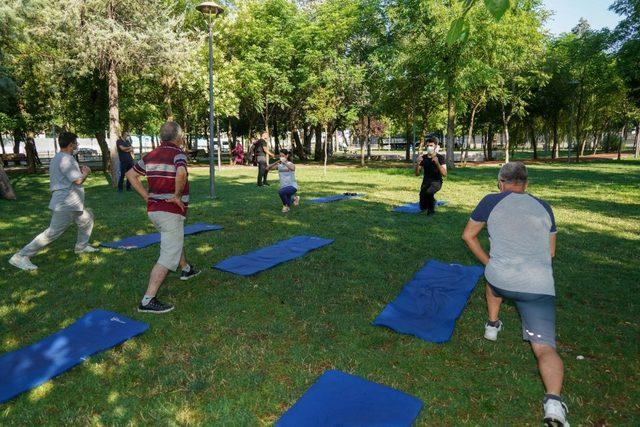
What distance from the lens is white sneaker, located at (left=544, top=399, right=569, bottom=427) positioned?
2.84 m

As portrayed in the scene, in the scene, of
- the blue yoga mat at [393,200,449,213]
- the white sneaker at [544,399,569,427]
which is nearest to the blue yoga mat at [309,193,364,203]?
the blue yoga mat at [393,200,449,213]

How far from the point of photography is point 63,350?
12.9ft

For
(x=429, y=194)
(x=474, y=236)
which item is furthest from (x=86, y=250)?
(x=429, y=194)

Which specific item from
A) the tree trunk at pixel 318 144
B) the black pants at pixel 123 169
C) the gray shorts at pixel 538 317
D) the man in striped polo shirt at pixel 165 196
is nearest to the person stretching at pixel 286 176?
the man in striped polo shirt at pixel 165 196

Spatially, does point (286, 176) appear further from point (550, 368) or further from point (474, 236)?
point (550, 368)

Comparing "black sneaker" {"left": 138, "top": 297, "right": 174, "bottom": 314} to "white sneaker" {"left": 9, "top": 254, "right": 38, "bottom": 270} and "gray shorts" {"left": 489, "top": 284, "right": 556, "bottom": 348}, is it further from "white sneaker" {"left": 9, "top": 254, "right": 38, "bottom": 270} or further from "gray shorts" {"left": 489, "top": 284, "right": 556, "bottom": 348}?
"gray shorts" {"left": 489, "top": 284, "right": 556, "bottom": 348}

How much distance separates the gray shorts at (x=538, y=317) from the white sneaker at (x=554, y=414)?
0.44 meters

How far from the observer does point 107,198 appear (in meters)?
14.0

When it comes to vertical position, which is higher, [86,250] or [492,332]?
[86,250]

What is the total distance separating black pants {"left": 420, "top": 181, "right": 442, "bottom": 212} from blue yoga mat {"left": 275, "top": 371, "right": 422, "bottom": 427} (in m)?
7.58

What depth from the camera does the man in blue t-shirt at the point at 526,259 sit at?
3.12 metres

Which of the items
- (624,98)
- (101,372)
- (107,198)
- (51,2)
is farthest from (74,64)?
(624,98)

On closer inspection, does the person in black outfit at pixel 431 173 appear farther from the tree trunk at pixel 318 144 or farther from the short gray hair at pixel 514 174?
the tree trunk at pixel 318 144

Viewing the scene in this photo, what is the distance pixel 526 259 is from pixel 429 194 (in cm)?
728
